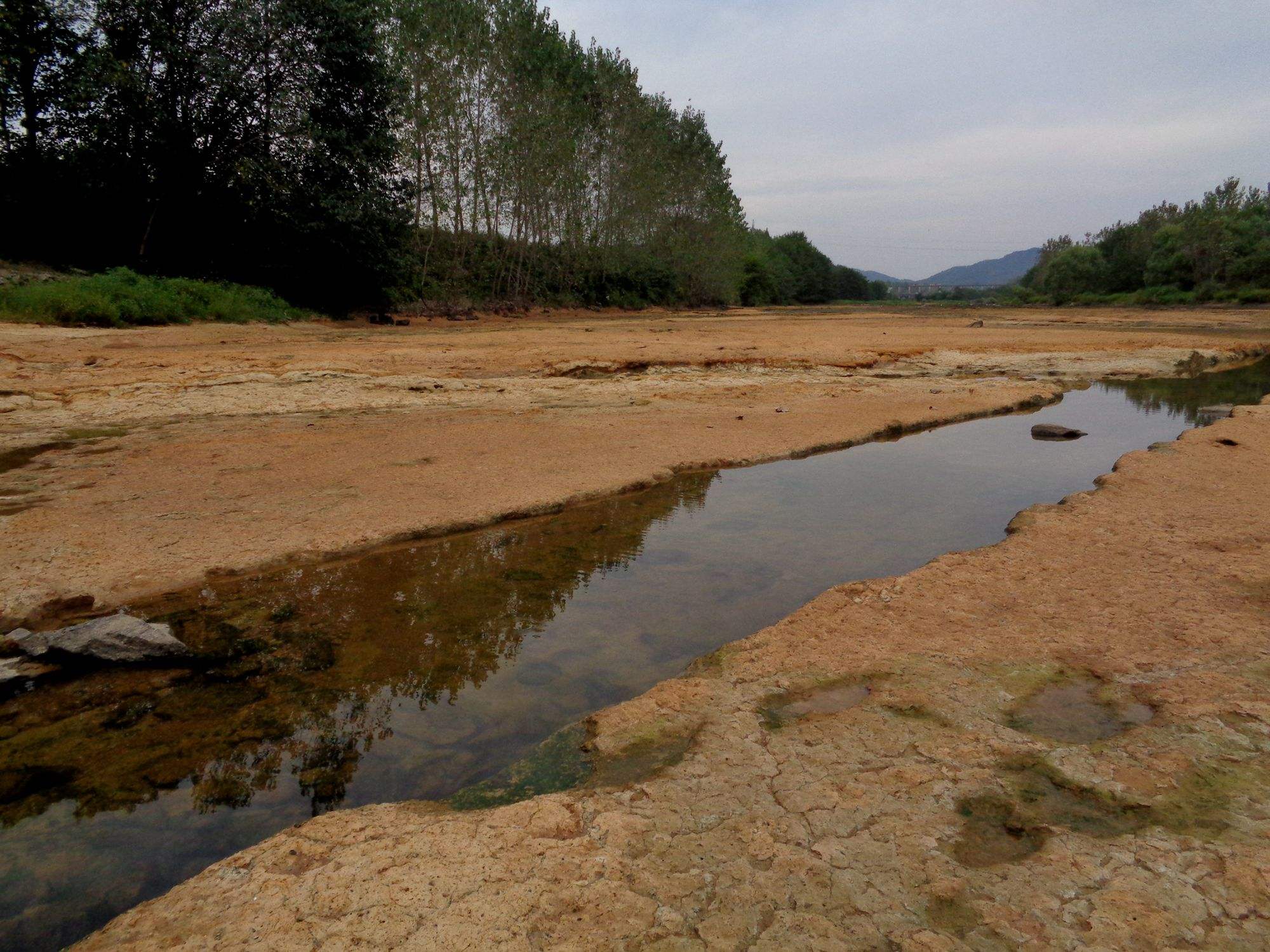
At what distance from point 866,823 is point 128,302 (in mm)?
14187

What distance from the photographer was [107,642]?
114 inches

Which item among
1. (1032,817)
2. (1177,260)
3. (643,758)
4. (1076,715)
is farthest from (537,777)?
(1177,260)

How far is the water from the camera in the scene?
2109mm

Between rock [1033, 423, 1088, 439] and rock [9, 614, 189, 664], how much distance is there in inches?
335

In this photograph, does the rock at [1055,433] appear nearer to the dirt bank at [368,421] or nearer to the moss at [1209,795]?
the dirt bank at [368,421]

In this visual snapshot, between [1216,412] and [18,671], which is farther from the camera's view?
[1216,412]

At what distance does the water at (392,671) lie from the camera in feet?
6.92

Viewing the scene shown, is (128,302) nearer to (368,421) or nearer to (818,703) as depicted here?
(368,421)

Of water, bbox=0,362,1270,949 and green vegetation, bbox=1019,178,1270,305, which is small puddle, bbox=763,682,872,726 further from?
green vegetation, bbox=1019,178,1270,305

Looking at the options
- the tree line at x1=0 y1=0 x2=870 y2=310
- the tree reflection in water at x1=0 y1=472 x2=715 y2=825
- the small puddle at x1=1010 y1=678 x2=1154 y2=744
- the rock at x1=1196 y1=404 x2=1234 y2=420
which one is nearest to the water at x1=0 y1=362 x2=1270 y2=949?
the tree reflection in water at x1=0 y1=472 x2=715 y2=825

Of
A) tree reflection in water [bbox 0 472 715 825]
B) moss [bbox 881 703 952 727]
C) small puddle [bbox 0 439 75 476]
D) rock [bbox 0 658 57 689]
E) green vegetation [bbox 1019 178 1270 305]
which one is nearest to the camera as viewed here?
tree reflection in water [bbox 0 472 715 825]

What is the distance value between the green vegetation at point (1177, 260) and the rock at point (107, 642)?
47434 mm

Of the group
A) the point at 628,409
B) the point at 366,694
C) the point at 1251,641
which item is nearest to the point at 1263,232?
the point at 628,409

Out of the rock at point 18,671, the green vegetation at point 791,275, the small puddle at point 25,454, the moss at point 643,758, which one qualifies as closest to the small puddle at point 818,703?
the moss at point 643,758
